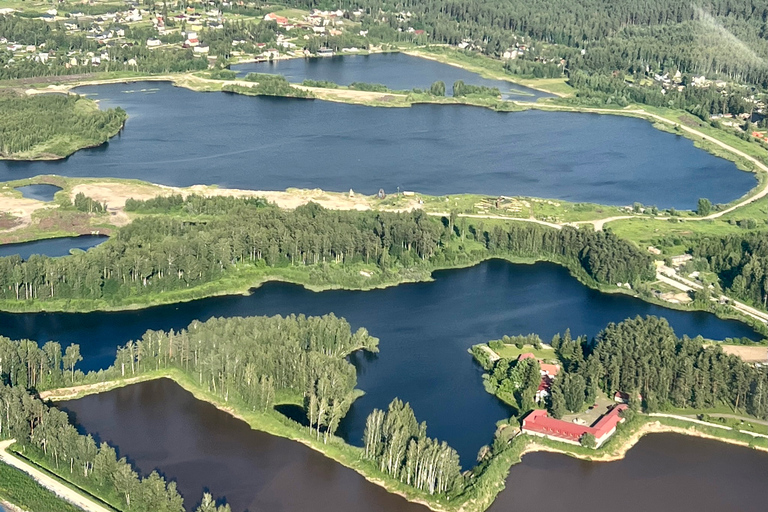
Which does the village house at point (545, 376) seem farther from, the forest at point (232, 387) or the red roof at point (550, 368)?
the forest at point (232, 387)

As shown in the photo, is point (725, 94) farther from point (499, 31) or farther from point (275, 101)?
point (275, 101)

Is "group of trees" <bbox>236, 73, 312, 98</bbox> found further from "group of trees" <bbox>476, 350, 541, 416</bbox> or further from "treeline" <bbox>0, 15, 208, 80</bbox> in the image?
"group of trees" <bbox>476, 350, 541, 416</bbox>

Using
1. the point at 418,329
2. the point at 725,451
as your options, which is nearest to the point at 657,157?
the point at 418,329

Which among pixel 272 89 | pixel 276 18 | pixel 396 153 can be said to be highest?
pixel 276 18

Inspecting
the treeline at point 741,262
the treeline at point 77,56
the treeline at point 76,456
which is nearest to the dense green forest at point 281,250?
the treeline at point 741,262

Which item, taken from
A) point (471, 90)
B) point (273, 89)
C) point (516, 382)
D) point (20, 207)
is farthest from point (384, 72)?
point (516, 382)

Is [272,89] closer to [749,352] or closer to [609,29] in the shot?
[609,29]
